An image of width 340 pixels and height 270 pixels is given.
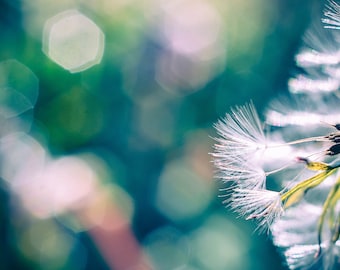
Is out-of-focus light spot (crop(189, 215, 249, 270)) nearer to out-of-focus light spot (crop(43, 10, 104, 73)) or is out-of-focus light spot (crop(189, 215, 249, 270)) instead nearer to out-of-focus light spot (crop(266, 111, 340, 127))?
out-of-focus light spot (crop(43, 10, 104, 73))

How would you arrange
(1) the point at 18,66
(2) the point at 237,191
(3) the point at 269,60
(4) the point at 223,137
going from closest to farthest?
1. (2) the point at 237,191
2. (4) the point at 223,137
3. (3) the point at 269,60
4. (1) the point at 18,66

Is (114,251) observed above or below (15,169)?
below

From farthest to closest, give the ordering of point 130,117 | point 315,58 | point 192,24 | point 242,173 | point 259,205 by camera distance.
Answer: point 192,24
point 130,117
point 315,58
point 242,173
point 259,205

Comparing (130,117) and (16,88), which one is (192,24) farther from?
(16,88)

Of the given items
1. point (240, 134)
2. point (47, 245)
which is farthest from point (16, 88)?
point (240, 134)

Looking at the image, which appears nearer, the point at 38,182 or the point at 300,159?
the point at 300,159

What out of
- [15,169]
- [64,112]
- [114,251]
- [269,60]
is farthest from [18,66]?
[269,60]

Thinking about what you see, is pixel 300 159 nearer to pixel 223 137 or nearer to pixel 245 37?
pixel 223 137
